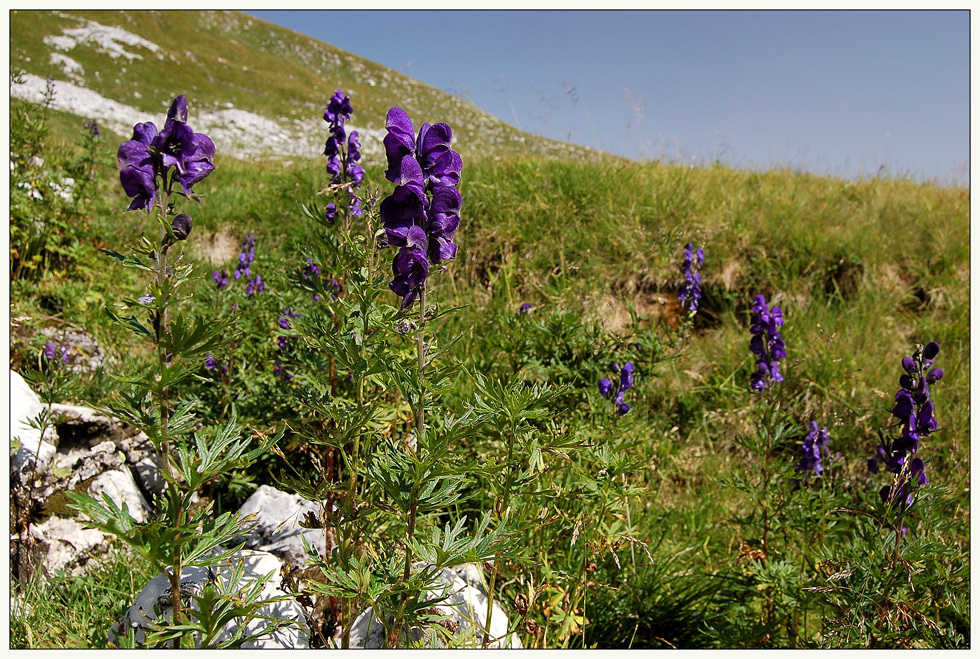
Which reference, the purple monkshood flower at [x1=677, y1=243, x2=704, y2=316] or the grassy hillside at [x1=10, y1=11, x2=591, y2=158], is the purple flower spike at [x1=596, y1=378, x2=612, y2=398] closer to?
the purple monkshood flower at [x1=677, y1=243, x2=704, y2=316]

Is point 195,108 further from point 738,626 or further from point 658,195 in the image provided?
point 738,626

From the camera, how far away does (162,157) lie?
1289mm

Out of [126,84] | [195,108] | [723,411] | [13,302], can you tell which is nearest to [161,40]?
[126,84]

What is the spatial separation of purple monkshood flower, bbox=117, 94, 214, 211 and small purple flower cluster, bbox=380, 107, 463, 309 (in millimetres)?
444

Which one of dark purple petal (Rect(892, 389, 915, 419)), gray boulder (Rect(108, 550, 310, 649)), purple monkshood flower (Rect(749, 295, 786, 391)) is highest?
purple monkshood flower (Rect(749, 295, 786, 391))

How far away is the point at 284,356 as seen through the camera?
8.35 feet

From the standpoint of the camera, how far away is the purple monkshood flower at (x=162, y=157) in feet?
4.22

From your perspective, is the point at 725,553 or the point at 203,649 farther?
the point at 725,553

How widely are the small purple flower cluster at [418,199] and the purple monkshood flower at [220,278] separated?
9.11 ft

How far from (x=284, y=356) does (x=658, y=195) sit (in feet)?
13.7

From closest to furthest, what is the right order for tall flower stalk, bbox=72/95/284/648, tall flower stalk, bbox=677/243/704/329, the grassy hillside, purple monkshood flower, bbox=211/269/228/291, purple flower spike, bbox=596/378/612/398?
tall flower stalk, bbox=72/95/284/648 → purple flower spike, bbox=596/378/612/398 → purple monkshood flower, bbox=211/269/228/291 → tall flower stalk, bbox=677/243/704/329 → the grassy hillside

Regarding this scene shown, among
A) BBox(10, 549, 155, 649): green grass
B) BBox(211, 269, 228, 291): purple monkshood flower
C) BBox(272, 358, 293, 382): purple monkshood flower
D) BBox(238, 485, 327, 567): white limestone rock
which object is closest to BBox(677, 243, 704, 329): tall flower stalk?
BBox(272, 358, 293, 382): purple monkshood flower

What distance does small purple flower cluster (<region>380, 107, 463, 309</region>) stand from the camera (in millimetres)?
1355

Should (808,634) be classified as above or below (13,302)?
below
